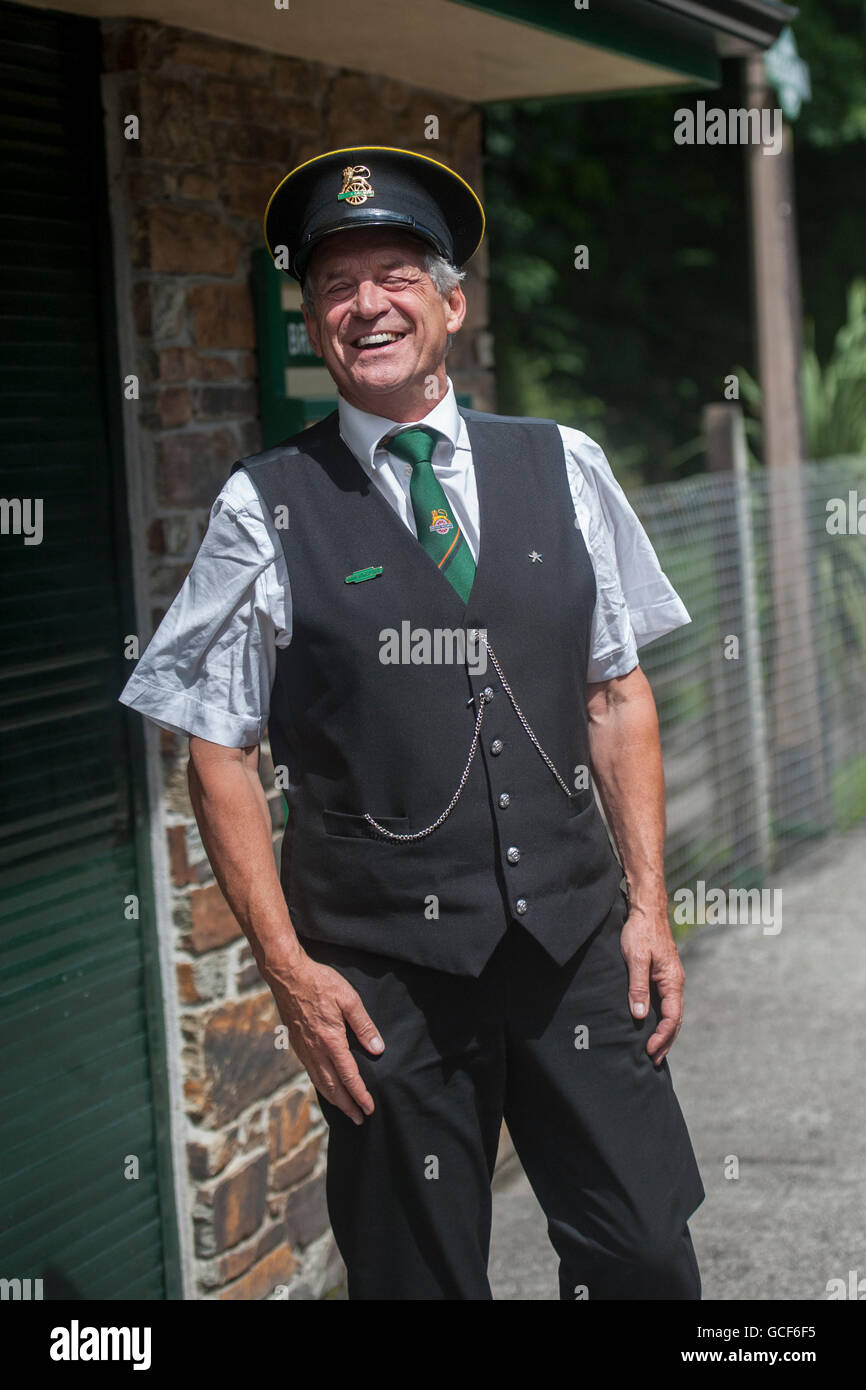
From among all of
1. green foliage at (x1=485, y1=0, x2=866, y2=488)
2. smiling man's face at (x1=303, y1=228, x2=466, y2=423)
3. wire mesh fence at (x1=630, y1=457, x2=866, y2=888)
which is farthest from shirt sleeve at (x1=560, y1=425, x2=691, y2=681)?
green foliage at (x1=485, y1=0, x2=866, y2=488)

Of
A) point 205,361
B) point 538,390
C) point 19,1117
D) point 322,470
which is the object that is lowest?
point 19,1117

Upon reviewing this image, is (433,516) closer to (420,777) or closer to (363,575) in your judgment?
(363,575)

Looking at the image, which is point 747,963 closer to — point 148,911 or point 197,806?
point 148,911

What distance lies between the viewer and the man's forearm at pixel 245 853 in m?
2.62

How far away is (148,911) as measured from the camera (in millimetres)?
3703

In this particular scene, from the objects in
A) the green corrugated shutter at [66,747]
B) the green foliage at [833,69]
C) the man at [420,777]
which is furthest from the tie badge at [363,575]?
the green foliage at [833,69]

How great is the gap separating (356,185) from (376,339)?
0.82ft

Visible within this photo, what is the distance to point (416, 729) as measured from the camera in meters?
2.63

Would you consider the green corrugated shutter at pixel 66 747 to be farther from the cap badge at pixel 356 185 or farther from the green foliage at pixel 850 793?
the green foliage at pixel 850 793

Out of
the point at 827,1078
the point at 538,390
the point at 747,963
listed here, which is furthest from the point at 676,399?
the point at 827,1078

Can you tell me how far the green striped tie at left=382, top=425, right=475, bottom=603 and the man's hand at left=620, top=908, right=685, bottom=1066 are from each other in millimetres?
668

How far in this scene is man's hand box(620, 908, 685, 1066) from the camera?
2.83 meters

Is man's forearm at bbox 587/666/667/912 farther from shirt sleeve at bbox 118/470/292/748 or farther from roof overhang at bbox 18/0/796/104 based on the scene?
roof overhang at bbox 18/0/796/104
